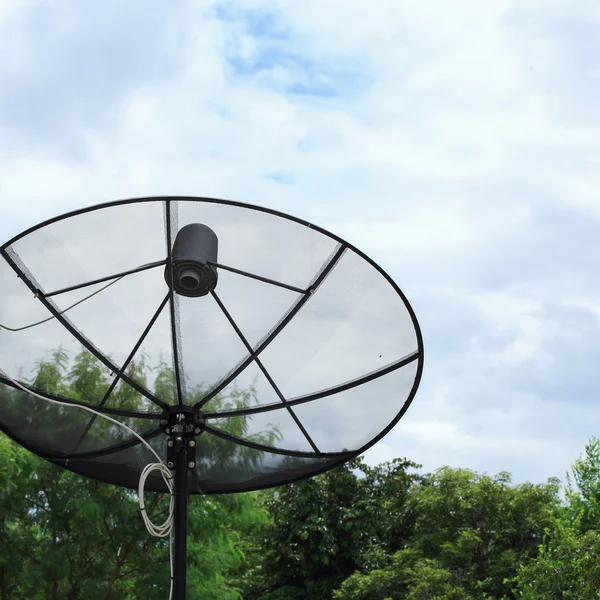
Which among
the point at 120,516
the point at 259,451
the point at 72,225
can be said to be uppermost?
the point at 120,516

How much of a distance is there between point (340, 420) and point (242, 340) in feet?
2.55

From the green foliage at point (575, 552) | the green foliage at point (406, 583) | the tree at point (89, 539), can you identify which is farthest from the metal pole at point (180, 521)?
the green foliage at point (406, 583)

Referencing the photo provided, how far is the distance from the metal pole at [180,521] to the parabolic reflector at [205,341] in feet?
1.11

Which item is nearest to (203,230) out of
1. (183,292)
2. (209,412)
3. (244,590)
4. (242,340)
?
(183,292)

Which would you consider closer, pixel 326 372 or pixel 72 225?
pixel 72 225

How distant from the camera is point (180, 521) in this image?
4.18 metres

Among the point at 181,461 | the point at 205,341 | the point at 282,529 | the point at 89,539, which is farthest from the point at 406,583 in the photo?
the point at 181,461

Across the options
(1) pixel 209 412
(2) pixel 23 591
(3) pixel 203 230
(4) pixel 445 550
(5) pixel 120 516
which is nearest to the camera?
(3) pixel 203 230

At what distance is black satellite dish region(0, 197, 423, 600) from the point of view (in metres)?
4.33

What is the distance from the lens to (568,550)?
10.7 m

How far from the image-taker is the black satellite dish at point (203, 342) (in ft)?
14.2

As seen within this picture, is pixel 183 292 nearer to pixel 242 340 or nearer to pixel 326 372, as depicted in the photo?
pixel 242 340

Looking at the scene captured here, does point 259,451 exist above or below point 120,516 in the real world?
below

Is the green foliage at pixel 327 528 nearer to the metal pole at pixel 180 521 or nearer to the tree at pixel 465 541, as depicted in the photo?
the tree at pixel 465 541
